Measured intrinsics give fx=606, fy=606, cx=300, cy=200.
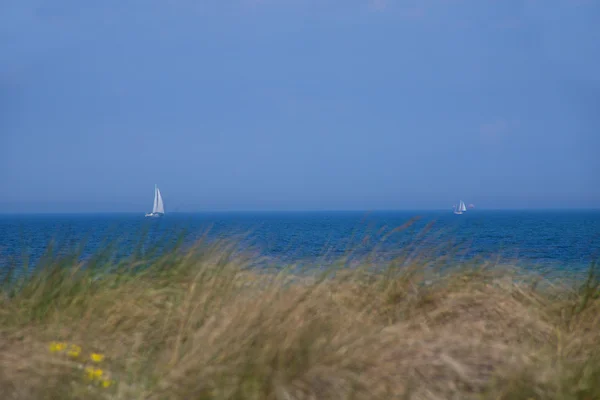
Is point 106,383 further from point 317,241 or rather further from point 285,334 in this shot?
point 317,241

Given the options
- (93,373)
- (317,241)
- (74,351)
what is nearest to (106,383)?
(93,373)

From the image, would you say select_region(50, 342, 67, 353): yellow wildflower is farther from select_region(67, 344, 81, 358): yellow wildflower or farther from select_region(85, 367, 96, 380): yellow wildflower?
select_region(85, 367, 96, 380): yellow wildflower

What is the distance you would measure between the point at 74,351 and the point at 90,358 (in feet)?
0.38

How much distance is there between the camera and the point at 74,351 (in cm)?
323

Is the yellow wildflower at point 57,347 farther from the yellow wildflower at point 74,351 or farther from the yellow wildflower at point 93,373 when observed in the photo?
the yellow wildflower at point 93,373

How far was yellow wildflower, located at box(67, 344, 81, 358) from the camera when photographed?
3162 millimetres

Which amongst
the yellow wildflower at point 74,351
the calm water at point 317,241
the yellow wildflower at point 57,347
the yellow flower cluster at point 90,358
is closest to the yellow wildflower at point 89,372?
the yellow flower cluster at point 90,358

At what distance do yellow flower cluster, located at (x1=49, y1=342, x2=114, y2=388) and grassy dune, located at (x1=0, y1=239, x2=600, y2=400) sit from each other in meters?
0.01

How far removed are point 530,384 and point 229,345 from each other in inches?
59.7

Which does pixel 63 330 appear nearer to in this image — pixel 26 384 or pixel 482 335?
pixel 26 384

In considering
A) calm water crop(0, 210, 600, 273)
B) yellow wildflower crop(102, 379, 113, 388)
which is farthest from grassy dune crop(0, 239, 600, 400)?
calm water crop(0, 210, 600, 273)

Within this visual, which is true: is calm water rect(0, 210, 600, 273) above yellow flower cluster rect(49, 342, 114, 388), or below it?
above

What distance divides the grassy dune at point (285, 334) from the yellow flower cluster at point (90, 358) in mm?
11

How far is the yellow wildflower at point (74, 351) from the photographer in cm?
316
